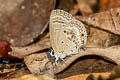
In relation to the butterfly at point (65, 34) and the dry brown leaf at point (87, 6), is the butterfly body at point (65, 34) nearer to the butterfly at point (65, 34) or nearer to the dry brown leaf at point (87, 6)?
the butterfly at point (65, 34)

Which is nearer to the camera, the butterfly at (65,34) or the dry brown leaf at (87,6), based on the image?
the butterfly at (65,34)

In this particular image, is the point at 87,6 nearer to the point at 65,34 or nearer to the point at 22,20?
the point at 22,20

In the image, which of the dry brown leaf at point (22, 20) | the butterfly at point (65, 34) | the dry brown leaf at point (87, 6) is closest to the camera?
the butterfly at point (65, 34)

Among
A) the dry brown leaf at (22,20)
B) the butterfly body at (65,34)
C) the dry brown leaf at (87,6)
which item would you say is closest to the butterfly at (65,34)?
the butterfly body at (65,34)

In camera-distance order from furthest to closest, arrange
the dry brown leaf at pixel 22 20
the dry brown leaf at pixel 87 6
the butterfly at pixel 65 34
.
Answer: the dry brown leaf at pixel 87 6 → the dry brown leaf at pixel 22 20 → the butterfly at pixel 65 34

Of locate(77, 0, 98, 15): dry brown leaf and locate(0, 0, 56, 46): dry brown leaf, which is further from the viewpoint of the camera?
locate(77, 0, 98, 15): dry brown leaf

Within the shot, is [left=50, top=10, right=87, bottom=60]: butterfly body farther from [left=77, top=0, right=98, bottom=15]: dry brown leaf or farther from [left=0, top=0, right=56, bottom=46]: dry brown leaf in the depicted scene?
[left=77, top=0, right=98, bottom=15]: dry brown leaf

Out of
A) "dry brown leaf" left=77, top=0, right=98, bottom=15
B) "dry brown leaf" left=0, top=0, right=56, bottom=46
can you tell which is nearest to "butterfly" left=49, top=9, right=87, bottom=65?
"dry brown leaf" left=0, top=0, right=56, bottom=46

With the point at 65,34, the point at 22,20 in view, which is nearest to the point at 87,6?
the point at 22,20
